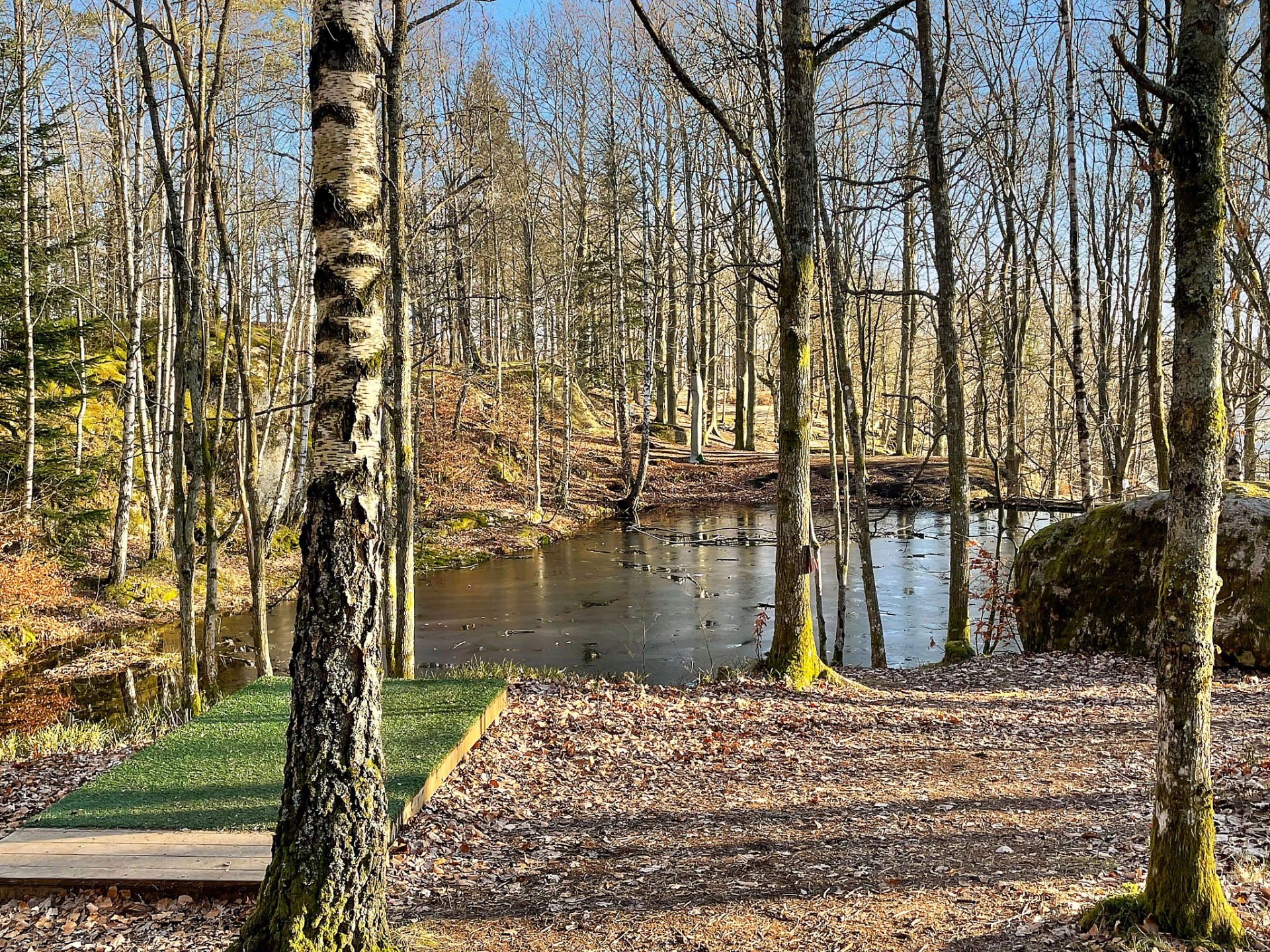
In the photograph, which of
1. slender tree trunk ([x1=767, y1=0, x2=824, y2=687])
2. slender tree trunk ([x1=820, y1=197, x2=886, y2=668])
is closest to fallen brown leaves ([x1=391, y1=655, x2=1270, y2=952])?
slender tree trunk ([x1=767, y1=0, x2=824, y2=687])

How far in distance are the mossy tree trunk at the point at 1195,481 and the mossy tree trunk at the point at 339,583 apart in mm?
2826

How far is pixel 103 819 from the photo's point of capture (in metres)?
4.72

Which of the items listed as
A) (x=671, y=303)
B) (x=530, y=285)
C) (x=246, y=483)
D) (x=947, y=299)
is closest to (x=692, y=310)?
(x=671, y=303)

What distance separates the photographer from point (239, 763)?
5531mm

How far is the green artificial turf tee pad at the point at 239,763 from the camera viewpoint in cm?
476

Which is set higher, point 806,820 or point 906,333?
point 906,333

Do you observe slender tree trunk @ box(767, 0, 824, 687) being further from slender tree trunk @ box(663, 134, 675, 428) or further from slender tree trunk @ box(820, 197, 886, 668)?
slender tree trunk @ box(663, 134, 675, 428)

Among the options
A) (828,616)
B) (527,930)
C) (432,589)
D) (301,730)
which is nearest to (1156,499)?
(828,616)

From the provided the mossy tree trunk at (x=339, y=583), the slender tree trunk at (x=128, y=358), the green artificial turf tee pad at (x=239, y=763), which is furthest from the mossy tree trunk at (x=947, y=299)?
the slender tree trunk at (x=128, y=358)

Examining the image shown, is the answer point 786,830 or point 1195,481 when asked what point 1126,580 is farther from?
point 1195,481

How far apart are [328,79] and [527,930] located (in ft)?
12.0

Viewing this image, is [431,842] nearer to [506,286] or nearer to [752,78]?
[752,78]

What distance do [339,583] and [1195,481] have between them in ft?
10.0

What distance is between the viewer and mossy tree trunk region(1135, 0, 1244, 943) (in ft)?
9.46
